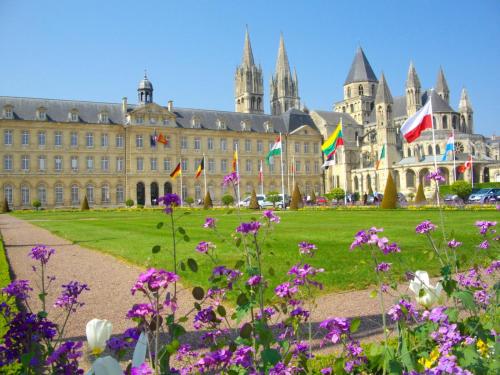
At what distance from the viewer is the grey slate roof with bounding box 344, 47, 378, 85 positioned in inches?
2778

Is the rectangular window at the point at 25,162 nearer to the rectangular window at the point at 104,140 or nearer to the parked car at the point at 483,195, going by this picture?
the rectangular window at the point at 104,140

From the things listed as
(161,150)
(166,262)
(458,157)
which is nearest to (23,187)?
(161,150)

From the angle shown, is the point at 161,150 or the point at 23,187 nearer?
the point at 23,187

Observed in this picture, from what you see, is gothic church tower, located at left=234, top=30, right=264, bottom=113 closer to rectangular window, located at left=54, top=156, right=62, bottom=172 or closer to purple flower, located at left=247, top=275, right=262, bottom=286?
rectangular window, located at left=54, top=156, right=62, bottom=172

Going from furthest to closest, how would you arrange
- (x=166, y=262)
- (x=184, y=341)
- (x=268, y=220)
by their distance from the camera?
(x=166, y=262)
(x=184, y=341)
(x=268, y=220)

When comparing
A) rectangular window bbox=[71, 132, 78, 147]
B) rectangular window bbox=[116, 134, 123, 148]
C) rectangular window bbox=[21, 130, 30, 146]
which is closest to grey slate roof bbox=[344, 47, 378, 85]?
rectangular window bbox=[116, 134, 123, 148]

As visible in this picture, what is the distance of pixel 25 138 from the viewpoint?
44.6 metres

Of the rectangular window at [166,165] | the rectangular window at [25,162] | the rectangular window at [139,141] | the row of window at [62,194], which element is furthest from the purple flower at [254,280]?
the rectangular window at [166,165]

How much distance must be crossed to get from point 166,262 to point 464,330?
279 inches

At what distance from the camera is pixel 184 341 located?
4.62 metres

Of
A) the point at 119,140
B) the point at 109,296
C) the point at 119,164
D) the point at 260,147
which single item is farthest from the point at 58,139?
the point at 109,296

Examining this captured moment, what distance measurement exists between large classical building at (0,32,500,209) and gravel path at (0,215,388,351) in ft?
111

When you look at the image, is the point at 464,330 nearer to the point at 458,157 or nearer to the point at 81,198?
the point at 81,198

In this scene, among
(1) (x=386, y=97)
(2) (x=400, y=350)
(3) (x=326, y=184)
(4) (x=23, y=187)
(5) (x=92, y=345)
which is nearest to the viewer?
(5) (x=92, y=345)
